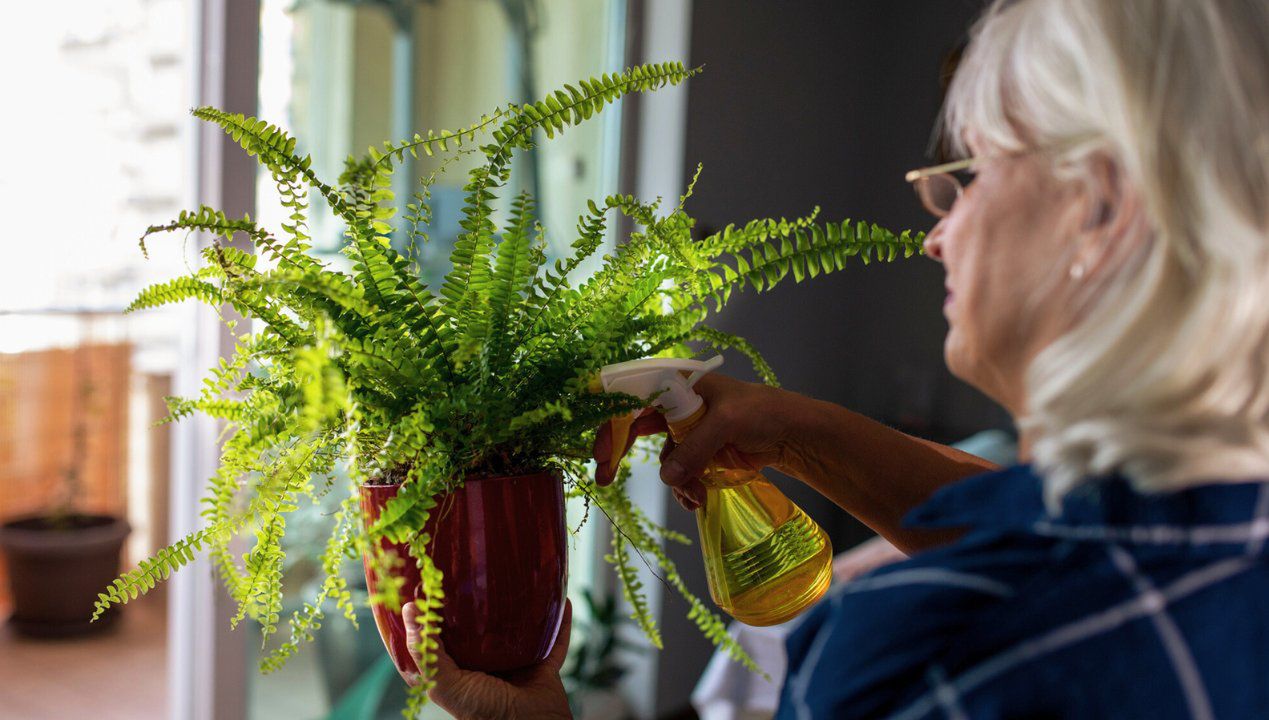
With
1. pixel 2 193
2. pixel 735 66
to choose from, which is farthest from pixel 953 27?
pixel 2 193

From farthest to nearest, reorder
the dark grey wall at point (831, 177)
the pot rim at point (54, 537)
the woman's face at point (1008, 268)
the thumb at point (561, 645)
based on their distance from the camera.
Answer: the pot rim at point (54, 537) < the dark grey wall at point (831, 177) < the thumb at point (561, 645) < the woman's face at point (1008, 268)

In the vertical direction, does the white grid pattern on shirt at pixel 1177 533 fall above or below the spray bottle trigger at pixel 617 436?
below

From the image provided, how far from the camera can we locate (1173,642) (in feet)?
1.99

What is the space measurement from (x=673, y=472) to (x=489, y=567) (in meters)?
0.22

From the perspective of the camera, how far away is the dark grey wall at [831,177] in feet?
10.9

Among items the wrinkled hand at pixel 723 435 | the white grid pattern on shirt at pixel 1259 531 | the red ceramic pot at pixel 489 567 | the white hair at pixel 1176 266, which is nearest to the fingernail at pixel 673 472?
the wrinkled hand at pixel 723 435

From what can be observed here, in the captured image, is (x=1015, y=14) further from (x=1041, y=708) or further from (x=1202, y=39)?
(x=1041, y=708)

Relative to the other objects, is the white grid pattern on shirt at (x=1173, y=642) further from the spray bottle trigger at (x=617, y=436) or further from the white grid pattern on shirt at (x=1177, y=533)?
the spray bottle trigger at (x=617, y=436)

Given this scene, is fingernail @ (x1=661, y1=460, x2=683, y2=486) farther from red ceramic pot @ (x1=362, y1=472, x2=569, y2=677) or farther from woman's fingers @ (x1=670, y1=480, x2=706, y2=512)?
red ceramic pot @ (x1=362, y1=472, x2=569, y2=677)

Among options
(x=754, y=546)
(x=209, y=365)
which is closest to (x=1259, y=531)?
(x=754, y=546)

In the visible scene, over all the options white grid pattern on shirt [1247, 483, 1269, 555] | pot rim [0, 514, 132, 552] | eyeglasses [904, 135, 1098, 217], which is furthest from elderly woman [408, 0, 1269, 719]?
pot rim [0, 514, 132, 552]

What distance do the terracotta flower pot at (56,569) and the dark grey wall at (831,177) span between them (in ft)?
7.27

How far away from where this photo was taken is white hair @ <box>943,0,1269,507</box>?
625 mm

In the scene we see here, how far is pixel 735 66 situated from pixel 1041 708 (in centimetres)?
295
